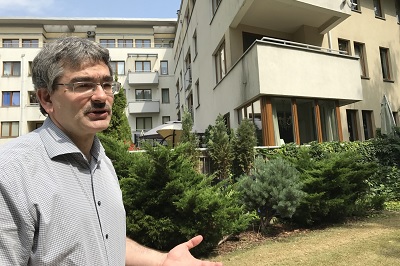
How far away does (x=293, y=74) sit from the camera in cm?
1148

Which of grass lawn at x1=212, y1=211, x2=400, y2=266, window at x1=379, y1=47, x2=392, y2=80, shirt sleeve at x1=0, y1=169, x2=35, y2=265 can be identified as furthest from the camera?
window at x1=379, y1=47, x2=392, y2=80

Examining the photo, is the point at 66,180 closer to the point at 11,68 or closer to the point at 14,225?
the point at 14,225

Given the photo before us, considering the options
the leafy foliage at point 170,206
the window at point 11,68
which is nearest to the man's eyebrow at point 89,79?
the leafy foliage at point 170,206

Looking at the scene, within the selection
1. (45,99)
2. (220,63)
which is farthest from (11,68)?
(45,99)

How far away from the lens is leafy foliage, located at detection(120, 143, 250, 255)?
5.29 m

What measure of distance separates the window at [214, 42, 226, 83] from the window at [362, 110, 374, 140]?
705cm

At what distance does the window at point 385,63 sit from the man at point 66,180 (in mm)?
18357

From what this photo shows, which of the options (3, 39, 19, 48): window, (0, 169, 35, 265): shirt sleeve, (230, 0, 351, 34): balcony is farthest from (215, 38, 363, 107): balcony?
(3, 39, 19, 48): window

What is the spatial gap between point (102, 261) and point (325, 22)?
14672 millimetres

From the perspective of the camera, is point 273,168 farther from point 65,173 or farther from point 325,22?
point 325,22

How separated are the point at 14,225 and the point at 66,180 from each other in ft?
0.99

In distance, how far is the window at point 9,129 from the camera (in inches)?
1365

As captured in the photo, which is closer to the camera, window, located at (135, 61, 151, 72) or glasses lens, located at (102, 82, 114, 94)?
glasses lens, located at (102, 82, 114, 94)

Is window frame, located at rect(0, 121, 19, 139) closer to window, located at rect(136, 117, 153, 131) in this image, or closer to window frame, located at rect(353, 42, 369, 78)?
window, located at rect(136, 117, 153, 131)
